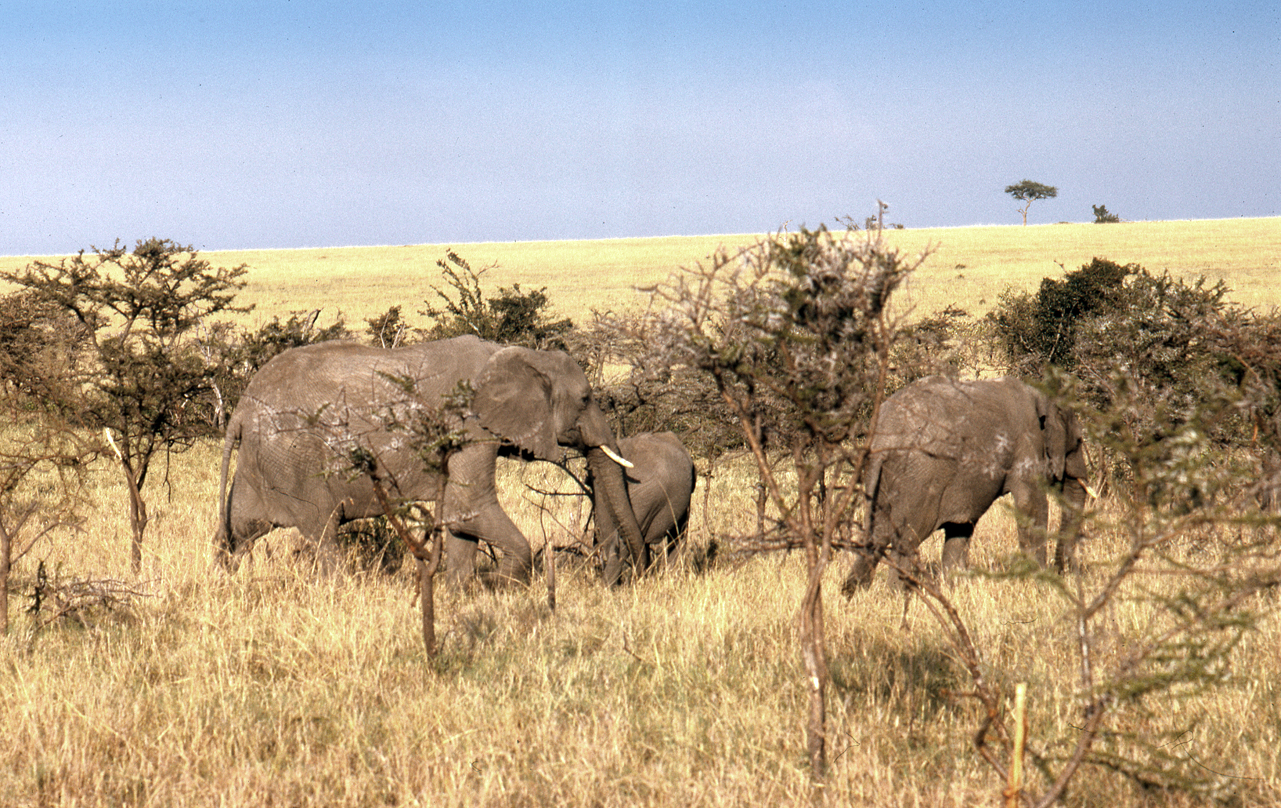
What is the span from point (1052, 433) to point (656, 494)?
117 inches

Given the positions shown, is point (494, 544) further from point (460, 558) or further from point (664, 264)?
point (664, 264)

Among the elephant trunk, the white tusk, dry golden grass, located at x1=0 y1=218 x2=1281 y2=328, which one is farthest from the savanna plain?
dry golden grass, located at x1=0 y1=218 x2=1281 y2=328

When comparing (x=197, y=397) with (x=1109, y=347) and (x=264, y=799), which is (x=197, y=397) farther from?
(x=1109, y=347)

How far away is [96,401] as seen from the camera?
9.59 metres

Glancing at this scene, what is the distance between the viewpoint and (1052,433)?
8.18 m

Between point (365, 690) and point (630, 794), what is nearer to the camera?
point (630, 794)

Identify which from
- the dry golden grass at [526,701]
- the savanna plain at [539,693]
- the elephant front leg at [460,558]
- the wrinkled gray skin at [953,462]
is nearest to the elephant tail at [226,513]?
the savanna plain at [539,693]

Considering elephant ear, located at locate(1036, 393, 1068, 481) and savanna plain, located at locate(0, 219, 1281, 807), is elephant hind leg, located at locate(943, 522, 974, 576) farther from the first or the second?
elephant ear, located at locate(1036, 393, 1068, 481)

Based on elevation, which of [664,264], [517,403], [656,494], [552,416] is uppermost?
[664,264]

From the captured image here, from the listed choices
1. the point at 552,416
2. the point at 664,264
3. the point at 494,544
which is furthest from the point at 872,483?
the point at 664,264

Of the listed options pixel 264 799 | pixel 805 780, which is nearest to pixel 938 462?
pixel 805 780

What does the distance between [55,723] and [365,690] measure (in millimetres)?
1310

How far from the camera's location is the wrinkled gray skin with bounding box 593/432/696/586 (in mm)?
8453

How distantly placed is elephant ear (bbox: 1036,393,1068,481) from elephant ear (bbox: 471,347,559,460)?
354 centimetres
